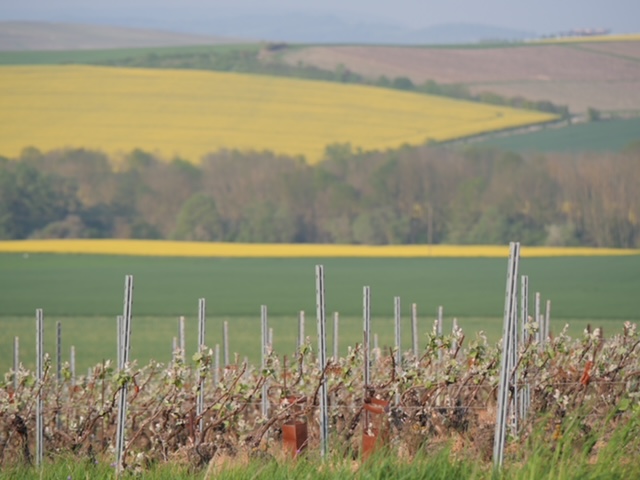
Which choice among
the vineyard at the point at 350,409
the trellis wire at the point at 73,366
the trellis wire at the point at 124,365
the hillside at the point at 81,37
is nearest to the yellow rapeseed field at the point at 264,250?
the trellis wire at the point at 73,366

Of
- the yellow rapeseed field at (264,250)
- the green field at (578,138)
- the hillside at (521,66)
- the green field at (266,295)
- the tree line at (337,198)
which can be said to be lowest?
the green field at (266,295)

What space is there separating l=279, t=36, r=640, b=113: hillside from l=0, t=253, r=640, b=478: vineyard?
6537cm

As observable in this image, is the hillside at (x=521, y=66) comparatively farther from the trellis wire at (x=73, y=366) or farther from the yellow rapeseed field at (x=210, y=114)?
the trellis wire at (x=73, y=366)

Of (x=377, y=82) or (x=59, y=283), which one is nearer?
(x=59, y=283)

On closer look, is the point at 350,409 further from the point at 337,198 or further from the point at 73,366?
the point at 337,198

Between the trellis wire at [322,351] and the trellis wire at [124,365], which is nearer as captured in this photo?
the trellis wire at [124,365]

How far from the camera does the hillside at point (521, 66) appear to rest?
248 feet

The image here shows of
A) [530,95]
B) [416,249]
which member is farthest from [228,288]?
[530,95]

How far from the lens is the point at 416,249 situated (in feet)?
169

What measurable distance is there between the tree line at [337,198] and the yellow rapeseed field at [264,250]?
164 centimetres

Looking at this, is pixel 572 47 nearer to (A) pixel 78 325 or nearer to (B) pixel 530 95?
(B) pixel 530 95

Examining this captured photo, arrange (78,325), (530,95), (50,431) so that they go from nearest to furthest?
(50,431) → (78,325) → (530,95)

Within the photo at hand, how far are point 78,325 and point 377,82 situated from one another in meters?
51.9

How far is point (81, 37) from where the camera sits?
10000cm
